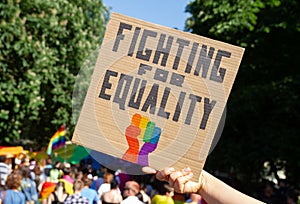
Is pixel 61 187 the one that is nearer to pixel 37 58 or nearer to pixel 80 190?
pixel 80 190

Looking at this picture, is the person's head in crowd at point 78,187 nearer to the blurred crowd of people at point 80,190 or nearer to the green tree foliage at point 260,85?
the blurred crowd of people at point 80,190

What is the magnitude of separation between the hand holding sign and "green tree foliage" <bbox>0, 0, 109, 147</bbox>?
1191cm

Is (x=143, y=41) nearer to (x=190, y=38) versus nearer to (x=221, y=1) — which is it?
(x=190, y=38)

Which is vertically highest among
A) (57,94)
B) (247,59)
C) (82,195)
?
(247,59)

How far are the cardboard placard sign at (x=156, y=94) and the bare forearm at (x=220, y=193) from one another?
130mm

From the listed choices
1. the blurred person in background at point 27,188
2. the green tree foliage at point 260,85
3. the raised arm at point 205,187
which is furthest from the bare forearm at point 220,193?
the green tree foliage at point 260,85

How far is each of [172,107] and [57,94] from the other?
16.1 metres

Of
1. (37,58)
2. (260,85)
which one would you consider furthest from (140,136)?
(260,85)

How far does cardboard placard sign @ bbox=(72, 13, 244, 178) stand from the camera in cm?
230

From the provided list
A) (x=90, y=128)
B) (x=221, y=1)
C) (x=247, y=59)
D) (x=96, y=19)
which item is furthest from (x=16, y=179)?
(x=96, y=19)

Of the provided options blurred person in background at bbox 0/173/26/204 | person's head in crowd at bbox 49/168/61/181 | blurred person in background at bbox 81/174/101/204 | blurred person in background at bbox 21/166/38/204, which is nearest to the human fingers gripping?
blurred person in background at bbox 0/173/26/204

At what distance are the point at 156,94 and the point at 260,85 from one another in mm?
13152

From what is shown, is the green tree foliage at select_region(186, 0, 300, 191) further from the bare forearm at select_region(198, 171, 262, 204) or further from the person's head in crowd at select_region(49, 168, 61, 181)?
the bare forearm at select_region(198, 171, 262, 204)

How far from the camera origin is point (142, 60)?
238 cm
